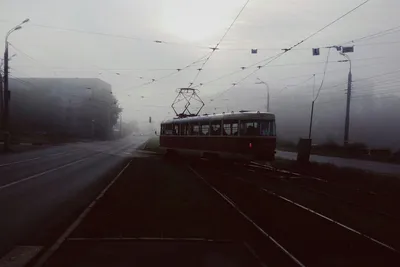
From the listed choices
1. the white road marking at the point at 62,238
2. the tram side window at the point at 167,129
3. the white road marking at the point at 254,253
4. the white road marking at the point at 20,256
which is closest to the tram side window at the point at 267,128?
the tram side window at the point at 167,129

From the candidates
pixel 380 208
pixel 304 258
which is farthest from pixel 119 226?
pixel 380 208

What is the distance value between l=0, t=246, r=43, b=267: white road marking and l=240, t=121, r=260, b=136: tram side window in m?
19.6

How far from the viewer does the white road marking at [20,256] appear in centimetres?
649

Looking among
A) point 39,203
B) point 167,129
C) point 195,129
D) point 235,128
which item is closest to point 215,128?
point 235,128

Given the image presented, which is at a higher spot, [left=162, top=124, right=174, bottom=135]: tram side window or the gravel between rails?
[left=162, top=124, right=174, bottom=135]: tram side window

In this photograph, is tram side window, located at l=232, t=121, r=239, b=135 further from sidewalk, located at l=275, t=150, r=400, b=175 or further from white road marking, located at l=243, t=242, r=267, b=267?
white road marking, located at l=243, t=242, r=267, b=267

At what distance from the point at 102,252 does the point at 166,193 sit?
8.20 m

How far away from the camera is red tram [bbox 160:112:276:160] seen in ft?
86.2

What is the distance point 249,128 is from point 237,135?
79cm

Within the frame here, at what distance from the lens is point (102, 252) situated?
23.7 feet

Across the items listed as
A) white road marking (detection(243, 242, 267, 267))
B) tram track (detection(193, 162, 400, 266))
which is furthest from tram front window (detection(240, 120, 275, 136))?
white road marking (detection(243, 242, 267, 267))

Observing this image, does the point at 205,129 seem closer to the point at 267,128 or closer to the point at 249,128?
the point at 249,128

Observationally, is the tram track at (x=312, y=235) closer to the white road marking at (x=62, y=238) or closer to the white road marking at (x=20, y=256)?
the white road marking at (x=62, y=238)

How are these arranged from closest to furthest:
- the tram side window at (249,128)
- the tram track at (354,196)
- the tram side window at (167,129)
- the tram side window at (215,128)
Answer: the tram track at (354,196)
the tram side window at (249,128)
the tram side window at (215,128)
the tram side window at (167,129)
